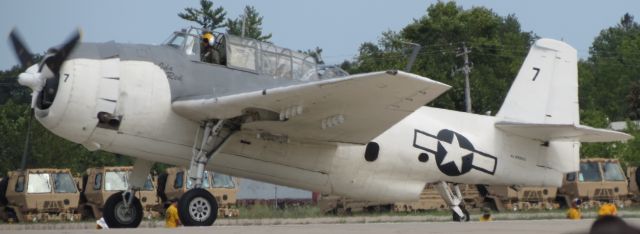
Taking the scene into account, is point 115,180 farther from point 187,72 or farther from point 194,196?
point 194,196

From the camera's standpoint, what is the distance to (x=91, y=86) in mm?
19422

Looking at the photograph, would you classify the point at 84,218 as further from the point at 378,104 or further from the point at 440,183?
the point at 378,104

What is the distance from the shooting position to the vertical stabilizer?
2481 centimetres

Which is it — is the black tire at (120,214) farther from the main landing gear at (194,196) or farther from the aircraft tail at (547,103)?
the aircraft tail at (547,103)

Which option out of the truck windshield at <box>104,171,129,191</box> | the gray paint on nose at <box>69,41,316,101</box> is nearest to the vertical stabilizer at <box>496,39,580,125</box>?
the gray paint on nose at <box>69,41,316,101</box>

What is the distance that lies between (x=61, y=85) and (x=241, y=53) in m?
3.24

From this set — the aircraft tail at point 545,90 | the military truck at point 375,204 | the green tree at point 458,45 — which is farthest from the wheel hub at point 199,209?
the green tree at point 458,45

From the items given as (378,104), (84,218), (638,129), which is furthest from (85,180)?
(638,129)

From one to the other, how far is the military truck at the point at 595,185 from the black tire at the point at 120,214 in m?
19.0

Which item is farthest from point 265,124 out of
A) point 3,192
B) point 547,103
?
point 3,192

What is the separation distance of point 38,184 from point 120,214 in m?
15.8

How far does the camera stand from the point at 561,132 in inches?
918

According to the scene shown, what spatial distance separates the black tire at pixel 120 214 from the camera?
827 inches

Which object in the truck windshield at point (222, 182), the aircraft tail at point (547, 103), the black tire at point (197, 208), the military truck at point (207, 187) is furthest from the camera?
the truck windshield at point (222, 182)
